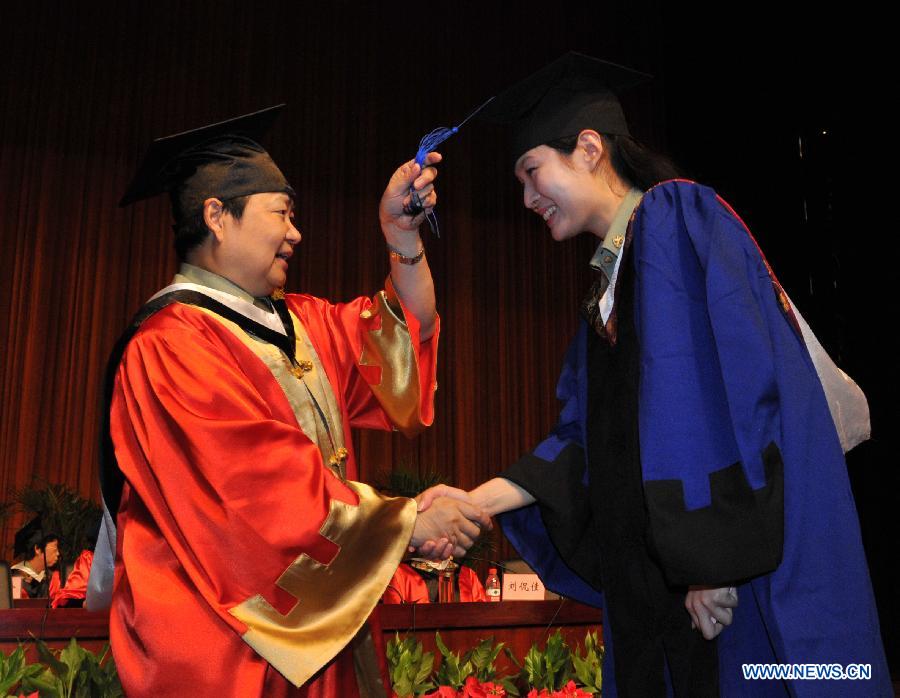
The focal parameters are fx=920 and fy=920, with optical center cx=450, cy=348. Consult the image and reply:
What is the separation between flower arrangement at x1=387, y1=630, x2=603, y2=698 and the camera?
2338mm

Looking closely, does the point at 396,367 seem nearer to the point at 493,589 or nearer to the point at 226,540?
the point at 226,540

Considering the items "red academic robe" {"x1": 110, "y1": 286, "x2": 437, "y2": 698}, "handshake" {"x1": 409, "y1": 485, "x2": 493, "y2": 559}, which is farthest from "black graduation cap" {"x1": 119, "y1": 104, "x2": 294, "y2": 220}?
"handshake" {"x1": 409, "y1": 485, "x2": 493, "y2": 559}

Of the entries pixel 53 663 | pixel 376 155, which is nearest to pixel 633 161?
pixel 53 663

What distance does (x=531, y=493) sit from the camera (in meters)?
1.94

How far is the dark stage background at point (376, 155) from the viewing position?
5754mm

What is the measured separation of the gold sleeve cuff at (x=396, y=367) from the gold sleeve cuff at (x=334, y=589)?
468 millimetres

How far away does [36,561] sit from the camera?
419 centimetres

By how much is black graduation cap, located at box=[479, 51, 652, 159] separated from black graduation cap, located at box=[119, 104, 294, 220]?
684 mm

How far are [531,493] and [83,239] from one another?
5858 millimetres

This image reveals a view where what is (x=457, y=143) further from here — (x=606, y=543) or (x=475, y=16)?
(x=606, y=543)

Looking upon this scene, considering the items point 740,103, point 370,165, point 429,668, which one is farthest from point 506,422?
point 429,668

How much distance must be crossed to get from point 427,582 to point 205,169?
2209 mm

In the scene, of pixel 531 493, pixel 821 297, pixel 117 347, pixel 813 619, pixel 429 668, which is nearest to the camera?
pixel 813 619

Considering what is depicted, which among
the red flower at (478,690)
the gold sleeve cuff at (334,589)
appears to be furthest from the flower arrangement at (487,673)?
the gold sleeve cuff at (334,589)
